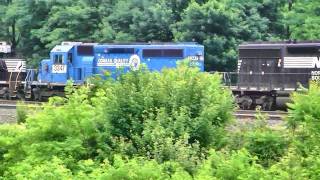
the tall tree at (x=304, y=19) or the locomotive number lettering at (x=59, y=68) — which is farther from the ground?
the tall tree at (x=304, y=19)

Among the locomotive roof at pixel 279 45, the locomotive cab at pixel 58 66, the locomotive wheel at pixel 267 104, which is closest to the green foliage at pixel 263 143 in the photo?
the locomotive wheel at pixel 267 104

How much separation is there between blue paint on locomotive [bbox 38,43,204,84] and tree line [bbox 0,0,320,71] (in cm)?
434

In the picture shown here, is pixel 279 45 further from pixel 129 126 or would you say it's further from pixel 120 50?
pixel 129 126

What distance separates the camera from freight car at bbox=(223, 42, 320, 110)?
99.8 feet

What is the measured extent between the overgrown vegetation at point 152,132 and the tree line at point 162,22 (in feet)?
67.5

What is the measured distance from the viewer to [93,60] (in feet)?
115

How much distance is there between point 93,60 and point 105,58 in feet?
2.29

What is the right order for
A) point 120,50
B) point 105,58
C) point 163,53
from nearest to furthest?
point 163,53
point 120,50
point 105,58

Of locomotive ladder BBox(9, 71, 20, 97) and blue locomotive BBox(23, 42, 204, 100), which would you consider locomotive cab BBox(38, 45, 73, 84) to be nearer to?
blue locomotive BBox(23, 42, 204, 100)

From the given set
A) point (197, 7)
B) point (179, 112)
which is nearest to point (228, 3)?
point (197, 7)

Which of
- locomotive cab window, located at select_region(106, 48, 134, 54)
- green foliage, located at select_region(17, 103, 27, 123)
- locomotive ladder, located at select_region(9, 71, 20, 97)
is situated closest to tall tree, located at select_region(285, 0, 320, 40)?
locomotive cab window, located at select_region(106, 48, 134, 54)

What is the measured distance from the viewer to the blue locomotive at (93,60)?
110 feet

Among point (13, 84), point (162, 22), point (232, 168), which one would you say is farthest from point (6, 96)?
point (232, 168)

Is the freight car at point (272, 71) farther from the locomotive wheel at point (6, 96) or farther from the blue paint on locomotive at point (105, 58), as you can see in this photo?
the locomotive wheel at point (6, 96)
